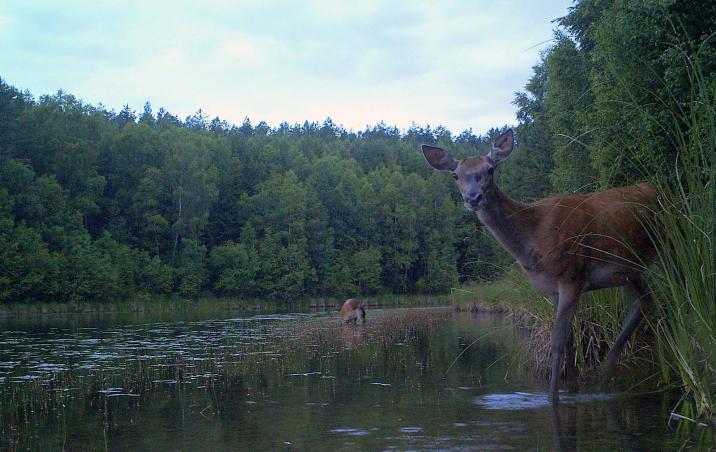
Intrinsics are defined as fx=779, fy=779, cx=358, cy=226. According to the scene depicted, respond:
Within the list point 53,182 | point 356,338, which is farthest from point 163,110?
point 356,338

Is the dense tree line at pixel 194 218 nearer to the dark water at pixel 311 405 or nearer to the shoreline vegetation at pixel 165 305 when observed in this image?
the shoreline vegetation at pixel 165 305

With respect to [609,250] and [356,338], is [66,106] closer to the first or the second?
[356,338]

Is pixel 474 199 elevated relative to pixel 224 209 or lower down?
lower down

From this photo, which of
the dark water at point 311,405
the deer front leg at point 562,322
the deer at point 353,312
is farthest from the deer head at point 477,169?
the deer at point 353,312

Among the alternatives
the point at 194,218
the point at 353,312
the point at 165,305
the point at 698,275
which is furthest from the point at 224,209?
the point at 698,275

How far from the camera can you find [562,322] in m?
8.30

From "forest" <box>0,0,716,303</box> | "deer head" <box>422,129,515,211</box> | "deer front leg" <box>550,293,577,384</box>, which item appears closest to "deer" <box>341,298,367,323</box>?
"forest" <box>0,0,716,303</box>

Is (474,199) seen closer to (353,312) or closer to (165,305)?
(353,312)

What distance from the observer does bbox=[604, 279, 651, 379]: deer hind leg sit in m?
8.73

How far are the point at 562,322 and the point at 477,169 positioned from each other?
187cm

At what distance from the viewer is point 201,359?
14859mm

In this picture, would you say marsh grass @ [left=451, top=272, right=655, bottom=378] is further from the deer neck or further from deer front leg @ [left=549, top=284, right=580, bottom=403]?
the deer neck

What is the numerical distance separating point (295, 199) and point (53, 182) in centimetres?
3053

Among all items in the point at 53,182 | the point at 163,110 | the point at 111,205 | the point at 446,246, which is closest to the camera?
the point at 53,182
